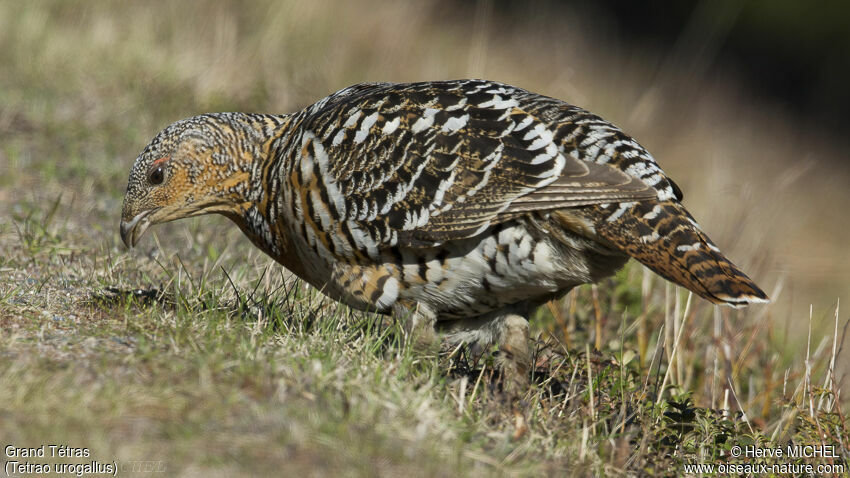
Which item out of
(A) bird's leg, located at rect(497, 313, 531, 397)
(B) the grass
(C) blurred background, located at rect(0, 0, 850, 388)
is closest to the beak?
(B) the grass

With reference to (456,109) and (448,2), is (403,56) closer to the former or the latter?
(448,2)

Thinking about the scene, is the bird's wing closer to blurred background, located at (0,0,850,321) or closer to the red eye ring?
Result: the red eye ring

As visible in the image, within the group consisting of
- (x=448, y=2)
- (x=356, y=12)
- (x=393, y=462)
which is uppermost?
(x=448, y=2)

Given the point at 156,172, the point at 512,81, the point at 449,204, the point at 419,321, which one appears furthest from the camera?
the point at 512,81

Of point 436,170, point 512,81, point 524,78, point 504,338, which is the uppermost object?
point 524,78

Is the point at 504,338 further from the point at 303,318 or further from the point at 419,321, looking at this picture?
the point at 303,318

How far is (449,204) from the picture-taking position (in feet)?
13.8

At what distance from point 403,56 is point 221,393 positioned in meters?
8.58

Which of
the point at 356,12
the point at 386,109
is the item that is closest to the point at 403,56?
the point at 356,12

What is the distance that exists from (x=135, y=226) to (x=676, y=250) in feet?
8.80

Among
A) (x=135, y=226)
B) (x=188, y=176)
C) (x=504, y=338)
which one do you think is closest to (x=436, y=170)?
(x=504, y=338)

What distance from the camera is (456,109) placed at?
14.5 ft

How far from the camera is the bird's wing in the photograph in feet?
13.5

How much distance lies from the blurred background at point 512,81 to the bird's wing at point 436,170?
1.96 meters
